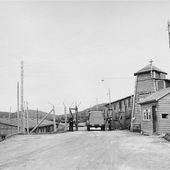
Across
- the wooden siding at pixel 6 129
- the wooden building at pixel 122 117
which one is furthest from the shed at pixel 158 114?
the wooden siding at pixel 6 129

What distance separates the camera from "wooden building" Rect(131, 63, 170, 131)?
3366 centimetres

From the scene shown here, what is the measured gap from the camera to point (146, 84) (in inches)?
1348

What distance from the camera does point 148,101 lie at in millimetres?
24719

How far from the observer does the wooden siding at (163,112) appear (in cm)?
2253

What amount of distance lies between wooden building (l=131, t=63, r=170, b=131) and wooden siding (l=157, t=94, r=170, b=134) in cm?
1000

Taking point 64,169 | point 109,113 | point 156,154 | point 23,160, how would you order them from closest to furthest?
1. point 64,169
2. point 23,160
3. point 156,154
4. point 109,113

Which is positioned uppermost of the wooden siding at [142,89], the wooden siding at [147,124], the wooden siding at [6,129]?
the wooden siding at [142,89]

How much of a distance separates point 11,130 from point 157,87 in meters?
30.8

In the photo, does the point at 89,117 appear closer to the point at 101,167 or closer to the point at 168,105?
the point at 168,105

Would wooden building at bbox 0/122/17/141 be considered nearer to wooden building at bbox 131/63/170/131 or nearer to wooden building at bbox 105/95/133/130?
wooden building at bbox 105/95/133/130

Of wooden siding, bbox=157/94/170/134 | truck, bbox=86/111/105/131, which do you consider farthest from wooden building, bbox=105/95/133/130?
wooden siding, bbox=157/94/170/134

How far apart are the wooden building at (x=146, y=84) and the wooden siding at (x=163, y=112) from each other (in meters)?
10.0

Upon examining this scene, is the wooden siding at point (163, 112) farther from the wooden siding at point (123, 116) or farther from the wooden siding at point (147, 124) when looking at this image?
the wooden siding at point (123, 116)

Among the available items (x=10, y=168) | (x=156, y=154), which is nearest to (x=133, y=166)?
(x=156, y=154)
